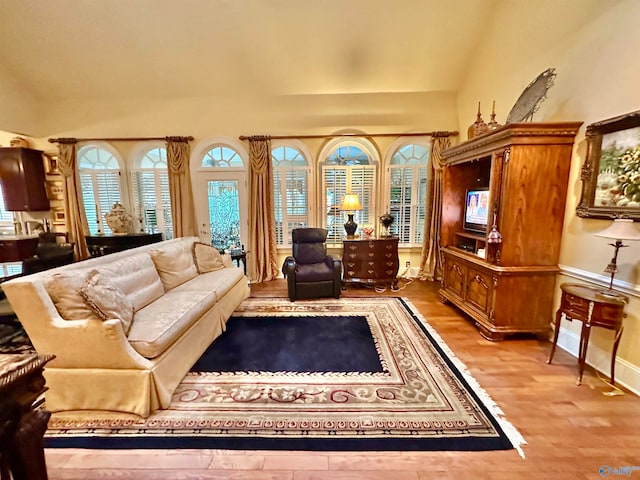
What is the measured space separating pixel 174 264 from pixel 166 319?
3.68 ft

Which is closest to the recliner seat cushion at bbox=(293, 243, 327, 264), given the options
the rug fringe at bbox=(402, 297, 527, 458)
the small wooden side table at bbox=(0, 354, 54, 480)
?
the rug fringe at bbox=(402, 297, 527, 458)

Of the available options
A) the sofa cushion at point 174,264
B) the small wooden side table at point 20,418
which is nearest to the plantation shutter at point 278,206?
the sofa cushion at point 174,264

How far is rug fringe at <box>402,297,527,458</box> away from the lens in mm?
1731

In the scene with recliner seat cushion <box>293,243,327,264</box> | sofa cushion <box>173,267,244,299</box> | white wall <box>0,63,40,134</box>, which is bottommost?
sofa cushion <box>173,267,244,299</box>

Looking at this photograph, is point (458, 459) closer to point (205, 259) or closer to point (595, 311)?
point (595, 311)

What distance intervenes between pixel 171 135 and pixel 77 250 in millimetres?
2726

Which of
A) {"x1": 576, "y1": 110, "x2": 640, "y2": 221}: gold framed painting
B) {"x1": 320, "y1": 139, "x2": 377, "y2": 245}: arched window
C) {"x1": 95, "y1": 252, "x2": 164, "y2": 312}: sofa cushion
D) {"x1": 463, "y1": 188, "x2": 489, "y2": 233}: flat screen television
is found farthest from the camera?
{"x1": 320, "y1": 139, "x2": 377, "y2": 245}: arched window

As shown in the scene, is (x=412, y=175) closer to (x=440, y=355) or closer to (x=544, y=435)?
(x=440, y=355)

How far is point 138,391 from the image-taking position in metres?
1.93

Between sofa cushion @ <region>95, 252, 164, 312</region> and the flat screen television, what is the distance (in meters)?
3.67

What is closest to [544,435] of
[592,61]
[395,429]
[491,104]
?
[395,429]

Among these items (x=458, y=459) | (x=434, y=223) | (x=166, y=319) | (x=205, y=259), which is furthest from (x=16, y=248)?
(x=434, y=223)

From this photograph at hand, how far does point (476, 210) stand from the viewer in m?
3.50

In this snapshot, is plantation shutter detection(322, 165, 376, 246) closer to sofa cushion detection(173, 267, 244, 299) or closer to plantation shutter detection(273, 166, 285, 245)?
plantation shutter detection(273, 166, 285, 245)
